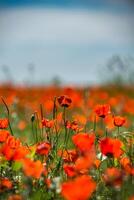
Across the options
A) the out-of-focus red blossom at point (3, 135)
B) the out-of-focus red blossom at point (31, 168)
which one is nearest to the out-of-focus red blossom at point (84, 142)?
the out-of-focus red blossom at point (31, 168)

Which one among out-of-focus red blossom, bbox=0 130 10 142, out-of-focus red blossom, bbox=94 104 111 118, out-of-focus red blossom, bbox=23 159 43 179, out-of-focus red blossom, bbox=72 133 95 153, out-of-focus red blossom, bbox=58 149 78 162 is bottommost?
out-of-focus red blossom, bbox=58 149 78 162

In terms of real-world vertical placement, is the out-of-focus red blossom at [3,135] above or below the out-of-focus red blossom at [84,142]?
below

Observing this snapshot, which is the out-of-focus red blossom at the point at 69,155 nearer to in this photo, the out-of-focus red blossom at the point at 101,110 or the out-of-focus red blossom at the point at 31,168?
the out-of-focus red blossom at the point at 101,110

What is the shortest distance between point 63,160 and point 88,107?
169 inches

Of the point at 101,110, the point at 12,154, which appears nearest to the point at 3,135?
the point at 12,154

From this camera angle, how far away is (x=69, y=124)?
3.04 metres

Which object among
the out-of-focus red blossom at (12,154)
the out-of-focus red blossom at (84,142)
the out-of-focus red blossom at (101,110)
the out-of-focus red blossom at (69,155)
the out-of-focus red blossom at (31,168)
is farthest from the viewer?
the out-of-focus red blossom at (101,110)

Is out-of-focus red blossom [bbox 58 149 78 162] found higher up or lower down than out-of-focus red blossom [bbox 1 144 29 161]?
lower down

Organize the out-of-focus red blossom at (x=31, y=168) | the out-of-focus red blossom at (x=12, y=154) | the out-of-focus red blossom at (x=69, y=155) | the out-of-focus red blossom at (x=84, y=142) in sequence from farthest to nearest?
the out-of-focus red blossom at (x=69, y=155) → the out-of-focus red blossom at (x=12, y=154) → the out-of-focus red blossom at (x=84, y=142) → the out-of-focus red blossom at (x=31, y=168)

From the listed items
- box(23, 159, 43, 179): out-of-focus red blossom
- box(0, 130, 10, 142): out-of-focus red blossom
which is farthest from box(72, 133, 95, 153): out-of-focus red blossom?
box(0, 130, 10, 142): out-of-focus red blossom

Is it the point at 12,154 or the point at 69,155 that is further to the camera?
the point at 69,155

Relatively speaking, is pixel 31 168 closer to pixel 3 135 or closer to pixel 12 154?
pixel 12 154

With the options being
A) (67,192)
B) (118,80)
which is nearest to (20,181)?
(67,192)

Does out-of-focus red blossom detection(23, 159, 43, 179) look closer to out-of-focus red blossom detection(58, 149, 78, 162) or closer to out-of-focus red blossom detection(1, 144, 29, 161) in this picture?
out-of-focus red blossom detection(1, 144, 29, 161)
